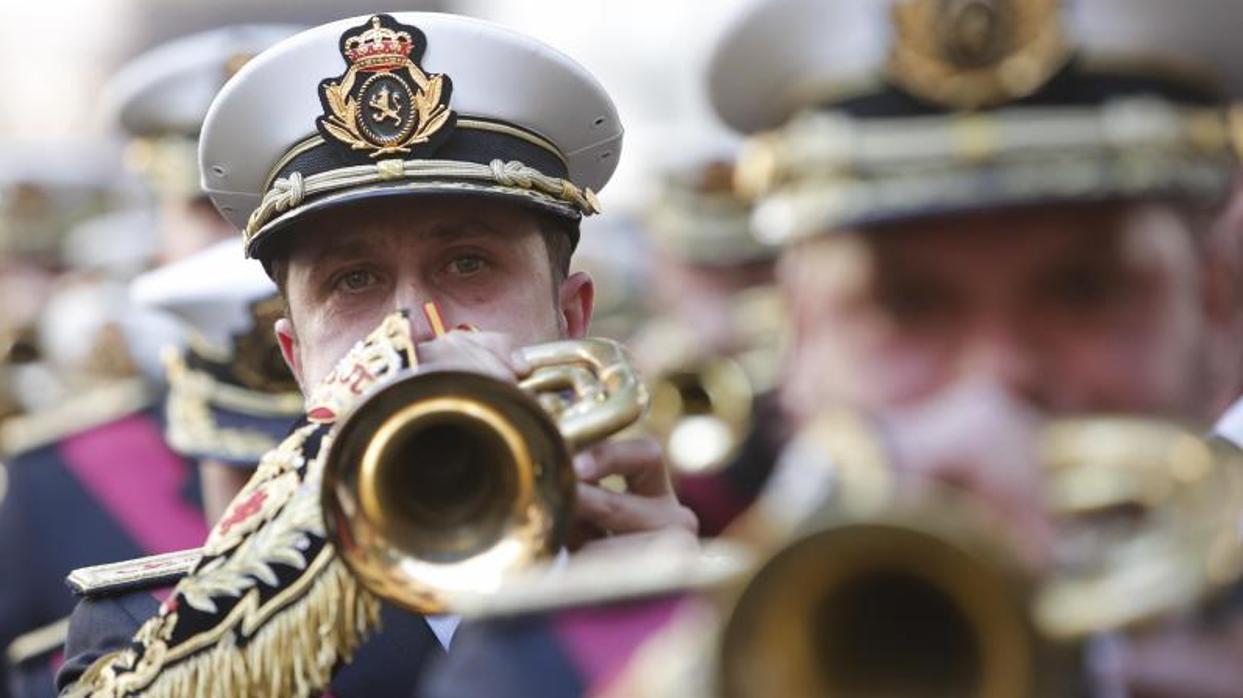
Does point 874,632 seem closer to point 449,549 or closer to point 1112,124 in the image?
point 449,549

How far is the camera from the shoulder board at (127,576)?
430 centimetres

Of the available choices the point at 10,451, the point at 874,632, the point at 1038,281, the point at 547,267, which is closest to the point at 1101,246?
the point at 1038,281

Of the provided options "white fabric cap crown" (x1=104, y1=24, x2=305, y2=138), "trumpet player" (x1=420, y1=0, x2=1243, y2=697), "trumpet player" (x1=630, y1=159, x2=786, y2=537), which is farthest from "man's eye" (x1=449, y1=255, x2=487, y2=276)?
"trumpet player" (x1=630, y1=159, x2=786, y2=537)

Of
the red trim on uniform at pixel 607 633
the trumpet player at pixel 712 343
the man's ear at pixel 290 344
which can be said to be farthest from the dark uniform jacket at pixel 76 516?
the red trim on uniform at pixel 607 633

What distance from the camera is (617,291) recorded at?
38.3ft

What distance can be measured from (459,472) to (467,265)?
55cm

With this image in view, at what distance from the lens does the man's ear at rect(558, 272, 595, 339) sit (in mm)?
4238

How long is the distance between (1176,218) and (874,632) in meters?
1.55

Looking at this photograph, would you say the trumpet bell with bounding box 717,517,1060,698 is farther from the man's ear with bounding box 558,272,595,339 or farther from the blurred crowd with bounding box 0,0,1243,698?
the man's ear with bounding box 558,272,595,339

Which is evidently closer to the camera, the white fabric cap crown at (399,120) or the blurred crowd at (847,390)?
the blurred crowd at (847,390)

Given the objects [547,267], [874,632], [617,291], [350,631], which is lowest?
[617,291]

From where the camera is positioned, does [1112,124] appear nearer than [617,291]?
Yes

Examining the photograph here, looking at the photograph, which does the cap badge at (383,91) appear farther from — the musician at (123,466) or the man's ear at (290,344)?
the musician at (123,466)

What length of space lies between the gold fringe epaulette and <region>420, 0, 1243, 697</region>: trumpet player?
0.62 m
